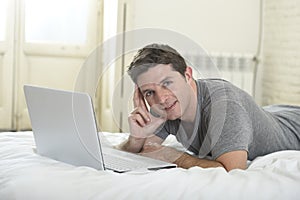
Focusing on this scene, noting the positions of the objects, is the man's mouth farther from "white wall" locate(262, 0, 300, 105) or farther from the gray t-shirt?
"white wall" locate(262, 0, 300, 105)

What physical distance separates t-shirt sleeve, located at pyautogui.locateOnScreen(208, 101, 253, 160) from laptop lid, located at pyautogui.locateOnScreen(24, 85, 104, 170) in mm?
374

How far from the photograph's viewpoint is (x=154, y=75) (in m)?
1.61

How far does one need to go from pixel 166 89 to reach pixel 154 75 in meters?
0.06

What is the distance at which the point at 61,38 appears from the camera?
4270 mm

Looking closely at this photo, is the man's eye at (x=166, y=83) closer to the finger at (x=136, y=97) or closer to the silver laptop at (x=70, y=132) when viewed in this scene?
the finger at (x=136, y=97)

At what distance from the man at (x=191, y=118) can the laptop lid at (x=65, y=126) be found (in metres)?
0.26

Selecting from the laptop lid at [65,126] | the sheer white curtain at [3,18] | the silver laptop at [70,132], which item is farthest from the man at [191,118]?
the sheer white curtain at [3,18]

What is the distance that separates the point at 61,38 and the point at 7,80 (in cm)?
55

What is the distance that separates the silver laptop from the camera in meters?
1.34

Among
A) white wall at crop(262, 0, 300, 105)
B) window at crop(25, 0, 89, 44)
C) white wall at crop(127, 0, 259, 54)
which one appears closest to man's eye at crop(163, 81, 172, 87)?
white wall at crop(262, 0, 300, 105)

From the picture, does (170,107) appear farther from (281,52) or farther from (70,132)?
(281,52)

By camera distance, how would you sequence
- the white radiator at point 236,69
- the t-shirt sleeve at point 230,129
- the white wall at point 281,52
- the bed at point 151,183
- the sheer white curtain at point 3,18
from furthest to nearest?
1. the white radiator at point 236,69
2. the sheer white curtain at point 3,18
3. the white wall at point 281,52
4. the t-shirt sleeve at point 230,129
5. the bed at point 151,183

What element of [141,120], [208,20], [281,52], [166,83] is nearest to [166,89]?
[166,83]

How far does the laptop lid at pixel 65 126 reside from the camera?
1.33m
